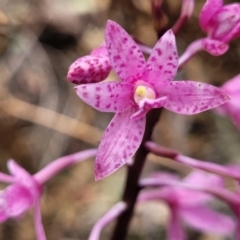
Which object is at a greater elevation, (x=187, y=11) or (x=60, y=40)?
(x=187, y=11)

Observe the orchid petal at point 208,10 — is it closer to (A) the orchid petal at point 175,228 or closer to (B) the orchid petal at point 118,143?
(B) the orchid petal at point 118,143

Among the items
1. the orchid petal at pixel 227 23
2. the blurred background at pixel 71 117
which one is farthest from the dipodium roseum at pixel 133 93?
the blurred background at pixel 71 117

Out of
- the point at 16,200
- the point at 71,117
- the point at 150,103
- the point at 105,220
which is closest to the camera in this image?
the point at 150,103

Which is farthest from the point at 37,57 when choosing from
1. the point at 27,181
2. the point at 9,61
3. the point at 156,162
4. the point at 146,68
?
the point at 146,68

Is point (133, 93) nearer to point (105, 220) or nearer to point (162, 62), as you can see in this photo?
point (162, 62)

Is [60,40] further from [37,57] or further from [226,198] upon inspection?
[226,198]

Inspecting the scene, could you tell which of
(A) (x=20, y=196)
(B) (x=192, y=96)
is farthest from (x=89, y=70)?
(A) (x=20, y=196)

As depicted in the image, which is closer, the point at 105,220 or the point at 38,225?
the point at 38,225
